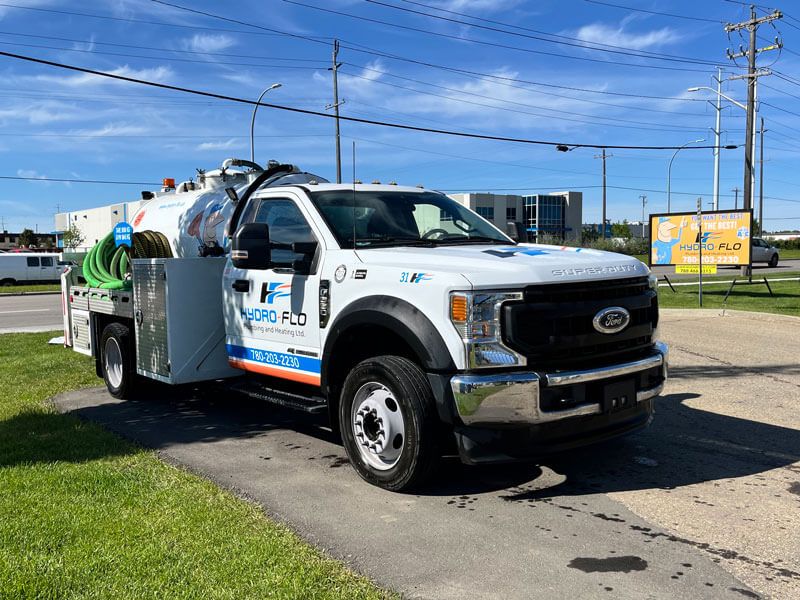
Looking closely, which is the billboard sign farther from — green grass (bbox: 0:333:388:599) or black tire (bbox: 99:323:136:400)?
green grass (bbox: 0:333:388:599)

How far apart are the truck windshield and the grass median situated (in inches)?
375

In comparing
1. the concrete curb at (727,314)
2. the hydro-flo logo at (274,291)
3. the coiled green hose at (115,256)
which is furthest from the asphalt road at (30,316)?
the concrete curb at (727,314)

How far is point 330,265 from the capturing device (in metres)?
5.27

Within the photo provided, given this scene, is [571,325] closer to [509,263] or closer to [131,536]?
[509,263]

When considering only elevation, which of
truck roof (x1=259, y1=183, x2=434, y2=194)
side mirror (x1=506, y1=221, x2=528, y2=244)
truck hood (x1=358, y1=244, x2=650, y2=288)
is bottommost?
truck hood (x1=358, y1=244, x2=650, y2=288)

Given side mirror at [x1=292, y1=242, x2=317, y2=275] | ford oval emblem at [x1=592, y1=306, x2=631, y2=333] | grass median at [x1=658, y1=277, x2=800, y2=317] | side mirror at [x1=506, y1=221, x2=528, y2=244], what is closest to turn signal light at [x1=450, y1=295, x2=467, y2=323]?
ford oval emblem at [x1=592, y1=306, x2=631, y2=333]

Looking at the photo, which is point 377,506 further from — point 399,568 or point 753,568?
point 753,568

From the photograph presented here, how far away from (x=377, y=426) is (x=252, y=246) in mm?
1629

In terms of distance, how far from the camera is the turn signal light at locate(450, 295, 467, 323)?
14.0 feet

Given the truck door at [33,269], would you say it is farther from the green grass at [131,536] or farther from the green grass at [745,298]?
the green grass at [131,536]

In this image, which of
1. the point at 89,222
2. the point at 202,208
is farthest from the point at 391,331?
the point at 89,222

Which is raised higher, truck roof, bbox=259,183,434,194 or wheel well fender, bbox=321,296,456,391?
truck roof, bbox=259,183,434,194

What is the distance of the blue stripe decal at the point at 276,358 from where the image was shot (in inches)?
215

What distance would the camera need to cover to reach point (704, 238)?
A: 65.8ft
